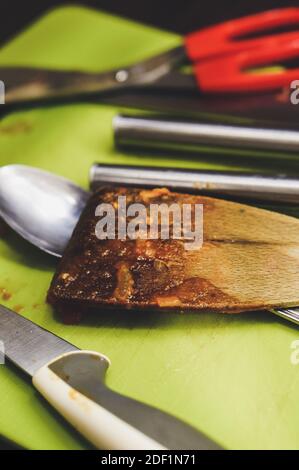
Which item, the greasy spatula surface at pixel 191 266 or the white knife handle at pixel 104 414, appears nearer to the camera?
the white knife handle at pixel 104 414

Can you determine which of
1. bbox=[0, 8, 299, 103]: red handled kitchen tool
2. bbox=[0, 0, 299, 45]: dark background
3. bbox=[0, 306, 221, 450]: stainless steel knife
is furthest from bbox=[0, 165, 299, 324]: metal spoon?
bbox=[0, 0, 299, 45]: dark background

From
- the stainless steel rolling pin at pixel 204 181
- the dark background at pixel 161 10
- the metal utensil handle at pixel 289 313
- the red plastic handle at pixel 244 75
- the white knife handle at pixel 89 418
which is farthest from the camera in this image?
the dark background at pixel 161 10

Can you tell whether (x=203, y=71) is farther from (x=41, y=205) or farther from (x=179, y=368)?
(x=179, y=368)

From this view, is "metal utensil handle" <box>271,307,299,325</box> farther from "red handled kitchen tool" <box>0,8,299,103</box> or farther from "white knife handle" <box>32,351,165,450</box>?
"red handled kitchen tool" <box>0,8,299,103</box>

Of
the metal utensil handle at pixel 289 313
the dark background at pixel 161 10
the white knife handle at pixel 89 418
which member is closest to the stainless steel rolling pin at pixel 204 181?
the metal utensil handle at pixel 289 313

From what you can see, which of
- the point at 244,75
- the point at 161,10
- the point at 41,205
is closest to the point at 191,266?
the point at 41,205

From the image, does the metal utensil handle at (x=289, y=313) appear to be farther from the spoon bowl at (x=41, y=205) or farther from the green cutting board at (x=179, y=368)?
the spoon bowl at (x=41, y=205)
